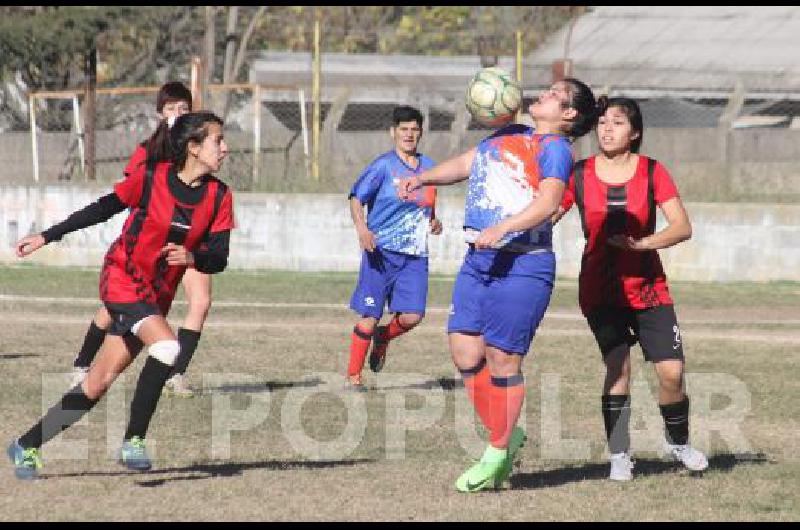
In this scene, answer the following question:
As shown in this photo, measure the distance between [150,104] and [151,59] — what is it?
6.90 metres

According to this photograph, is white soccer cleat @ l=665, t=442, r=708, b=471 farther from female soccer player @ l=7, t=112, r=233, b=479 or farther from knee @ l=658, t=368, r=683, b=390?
female soccer player @ l=7, t=112, r=233, b=479

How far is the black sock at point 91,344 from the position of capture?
11.5m

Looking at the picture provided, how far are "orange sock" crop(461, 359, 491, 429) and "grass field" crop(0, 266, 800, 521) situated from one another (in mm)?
398

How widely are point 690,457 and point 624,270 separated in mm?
1033

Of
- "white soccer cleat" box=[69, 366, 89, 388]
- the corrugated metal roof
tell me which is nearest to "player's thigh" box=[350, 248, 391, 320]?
"white soccer cleat" box=[69, 366, 89, 388]

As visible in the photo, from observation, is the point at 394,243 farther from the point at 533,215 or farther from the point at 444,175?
the point at 533,215

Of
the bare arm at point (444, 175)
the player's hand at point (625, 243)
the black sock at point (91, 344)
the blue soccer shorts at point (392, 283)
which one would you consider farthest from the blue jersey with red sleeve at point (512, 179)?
the blue soccer shorts at point (392, 283)

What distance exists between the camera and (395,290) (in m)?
12.5

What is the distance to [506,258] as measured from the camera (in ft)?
26.9

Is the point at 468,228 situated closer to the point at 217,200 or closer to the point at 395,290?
the point at 217,200

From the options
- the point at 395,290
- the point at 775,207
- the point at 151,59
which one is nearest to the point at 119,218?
the point at 775,207

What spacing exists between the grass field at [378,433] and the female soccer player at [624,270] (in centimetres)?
38

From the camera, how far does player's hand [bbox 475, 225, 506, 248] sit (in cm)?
776

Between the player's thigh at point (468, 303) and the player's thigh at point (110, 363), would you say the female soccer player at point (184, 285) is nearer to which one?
the player's thigh at point (110, 363)
